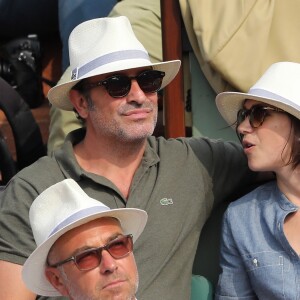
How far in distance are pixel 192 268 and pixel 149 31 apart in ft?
4.05

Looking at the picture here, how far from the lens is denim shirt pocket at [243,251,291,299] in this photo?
297 centimetres

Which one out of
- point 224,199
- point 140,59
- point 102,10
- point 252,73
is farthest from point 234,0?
point 102,10

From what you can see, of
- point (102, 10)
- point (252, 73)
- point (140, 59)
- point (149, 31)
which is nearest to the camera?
point (140, 59)

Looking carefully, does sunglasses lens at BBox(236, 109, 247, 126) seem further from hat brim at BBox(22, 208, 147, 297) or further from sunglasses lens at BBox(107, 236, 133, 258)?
sunglasses lens at BBox(107, 236, 133, 258)

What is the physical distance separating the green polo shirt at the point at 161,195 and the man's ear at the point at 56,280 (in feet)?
1.51

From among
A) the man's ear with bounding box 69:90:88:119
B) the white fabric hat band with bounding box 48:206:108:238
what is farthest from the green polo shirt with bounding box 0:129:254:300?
the white fabric hat band with bounding box 48:206:108:238

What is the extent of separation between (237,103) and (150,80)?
1.01 feet

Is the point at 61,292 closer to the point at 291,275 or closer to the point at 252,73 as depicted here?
the point at 291,275

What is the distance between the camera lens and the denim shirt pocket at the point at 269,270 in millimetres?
2975

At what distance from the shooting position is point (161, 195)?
324 cm

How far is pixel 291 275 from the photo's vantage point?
2971 millimetres

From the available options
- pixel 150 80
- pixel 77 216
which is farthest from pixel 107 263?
pixel 150 80

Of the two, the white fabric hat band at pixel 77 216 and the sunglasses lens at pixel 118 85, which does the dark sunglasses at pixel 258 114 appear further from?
the white fabric hat band at pixel 77 216

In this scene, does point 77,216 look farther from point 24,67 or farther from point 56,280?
point 24,67
